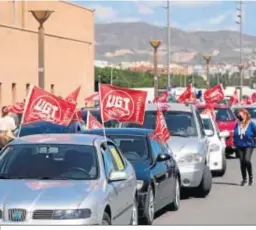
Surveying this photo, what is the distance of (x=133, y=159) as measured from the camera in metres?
14.0

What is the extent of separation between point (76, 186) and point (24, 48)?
43604 millimetres

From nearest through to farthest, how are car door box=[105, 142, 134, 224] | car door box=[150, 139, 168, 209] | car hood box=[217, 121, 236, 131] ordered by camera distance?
car door box=[105, 142, 134, 224] → car door box=[150, 139, 168, 209] → car hood box=[217, 121, 236, 131]

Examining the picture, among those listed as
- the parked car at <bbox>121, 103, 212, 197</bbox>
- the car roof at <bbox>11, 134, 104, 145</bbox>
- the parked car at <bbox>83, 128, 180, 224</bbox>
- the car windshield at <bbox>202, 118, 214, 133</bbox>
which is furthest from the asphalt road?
the car roof at <bbox>11, 134, 104, 145</bbox>

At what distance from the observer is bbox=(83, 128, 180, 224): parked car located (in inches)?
513

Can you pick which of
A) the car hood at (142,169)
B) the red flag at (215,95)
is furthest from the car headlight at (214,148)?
the red flag at (215,95)

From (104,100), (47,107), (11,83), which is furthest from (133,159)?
(11,83)

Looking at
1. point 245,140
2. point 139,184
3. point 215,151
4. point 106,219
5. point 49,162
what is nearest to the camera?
point 106,219

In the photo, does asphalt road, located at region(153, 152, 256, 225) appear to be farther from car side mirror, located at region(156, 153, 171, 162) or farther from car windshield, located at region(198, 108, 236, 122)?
car windshield, located at region(198, 108, 236, 122)

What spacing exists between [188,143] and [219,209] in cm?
240

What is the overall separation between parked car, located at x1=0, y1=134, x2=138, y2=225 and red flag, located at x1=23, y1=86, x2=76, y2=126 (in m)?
6.08

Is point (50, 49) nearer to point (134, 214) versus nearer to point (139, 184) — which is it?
point (139, 184)

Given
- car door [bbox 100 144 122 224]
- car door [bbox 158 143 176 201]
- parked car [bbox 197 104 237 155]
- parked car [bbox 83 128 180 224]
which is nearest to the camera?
car door [bbox 100 144 122 224]

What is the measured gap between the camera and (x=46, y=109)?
18328mm

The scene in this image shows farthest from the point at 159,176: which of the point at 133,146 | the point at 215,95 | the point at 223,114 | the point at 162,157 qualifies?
the point at 215,95
